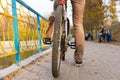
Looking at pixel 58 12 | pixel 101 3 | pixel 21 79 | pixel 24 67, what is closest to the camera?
pixel 21 79

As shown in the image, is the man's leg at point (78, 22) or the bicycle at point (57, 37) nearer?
the bicycle at point (57, 37)

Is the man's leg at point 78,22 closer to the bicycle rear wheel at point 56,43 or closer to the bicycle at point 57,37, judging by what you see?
the bicycle at point 57,37

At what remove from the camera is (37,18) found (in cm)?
1000

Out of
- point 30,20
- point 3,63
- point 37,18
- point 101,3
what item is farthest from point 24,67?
point 101,3

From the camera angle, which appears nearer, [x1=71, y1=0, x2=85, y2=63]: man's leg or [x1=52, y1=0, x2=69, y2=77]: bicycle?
[x1=52, y1=0, x2=69, y2=77]: bicycle

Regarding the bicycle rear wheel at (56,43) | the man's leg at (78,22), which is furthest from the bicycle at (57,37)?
Result: the man's leg at (78,22)

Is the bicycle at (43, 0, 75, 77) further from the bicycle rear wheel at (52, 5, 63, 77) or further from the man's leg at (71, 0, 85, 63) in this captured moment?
the man's leg at (71, 0, 85, 63)

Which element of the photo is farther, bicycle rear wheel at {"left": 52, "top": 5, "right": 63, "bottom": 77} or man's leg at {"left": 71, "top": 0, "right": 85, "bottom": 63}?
man's leg at {"left": 71, "top": 0, "right": 85, "bottom": 63}

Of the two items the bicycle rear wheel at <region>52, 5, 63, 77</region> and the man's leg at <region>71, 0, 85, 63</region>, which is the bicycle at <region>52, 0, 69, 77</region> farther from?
the man's leg at <region>71, 0, 85, 63</region>

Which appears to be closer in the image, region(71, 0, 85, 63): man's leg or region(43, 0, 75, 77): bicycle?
region(43, 0, 75, 77): bicycle

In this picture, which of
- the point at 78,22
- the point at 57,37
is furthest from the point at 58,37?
the point at 78,22

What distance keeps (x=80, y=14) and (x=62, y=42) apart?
798 mm

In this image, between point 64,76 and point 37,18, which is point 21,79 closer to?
point 64,76

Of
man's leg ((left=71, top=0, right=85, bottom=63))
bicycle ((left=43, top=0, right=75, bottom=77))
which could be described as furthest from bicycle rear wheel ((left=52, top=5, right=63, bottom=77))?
man's leg ((left=71, top=0, right=85, bottom=63))
